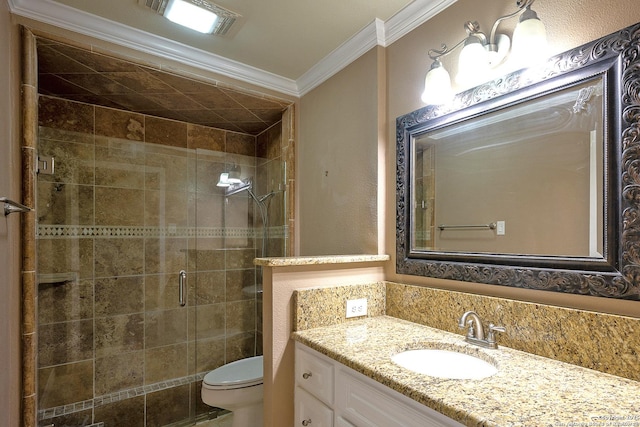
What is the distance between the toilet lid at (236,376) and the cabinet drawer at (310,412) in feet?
2.09

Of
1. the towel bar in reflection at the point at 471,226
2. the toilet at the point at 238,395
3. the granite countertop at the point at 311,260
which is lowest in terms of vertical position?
the toilet at the point at 238,395

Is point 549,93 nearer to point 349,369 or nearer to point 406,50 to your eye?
point 406,50

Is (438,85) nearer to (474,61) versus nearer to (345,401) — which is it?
(474,61)

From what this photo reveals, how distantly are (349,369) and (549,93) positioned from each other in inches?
47.9

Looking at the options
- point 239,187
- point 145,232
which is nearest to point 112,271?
point 145,232

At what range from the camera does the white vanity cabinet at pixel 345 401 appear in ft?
3.11

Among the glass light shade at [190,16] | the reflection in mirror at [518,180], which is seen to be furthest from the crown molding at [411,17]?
the glass light shade at [190,16]

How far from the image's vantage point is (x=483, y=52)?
1304 mm

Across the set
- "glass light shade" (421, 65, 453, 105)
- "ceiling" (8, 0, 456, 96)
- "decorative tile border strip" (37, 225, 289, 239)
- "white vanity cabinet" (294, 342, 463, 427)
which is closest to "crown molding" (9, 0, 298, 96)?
"ceiling" (8, 0, 456, 96)

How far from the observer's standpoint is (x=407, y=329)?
1.49 m

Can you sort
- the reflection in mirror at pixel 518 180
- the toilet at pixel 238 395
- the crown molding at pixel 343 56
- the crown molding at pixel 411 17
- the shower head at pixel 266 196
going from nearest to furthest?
1. the reflection in mirror at pixel 518 180
2. the crown molding at pixel 411 17
3. the crown molding at pixel 343 56
4. the toilet at pixel 238 395
5. the shower head at pixel 266 196

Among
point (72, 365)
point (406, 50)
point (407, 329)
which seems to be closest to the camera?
point (407, 329)

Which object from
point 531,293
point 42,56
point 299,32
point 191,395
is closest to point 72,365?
point 191,395

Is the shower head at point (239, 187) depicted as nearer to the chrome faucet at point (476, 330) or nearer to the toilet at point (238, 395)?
the toilet at point (238, 395)
